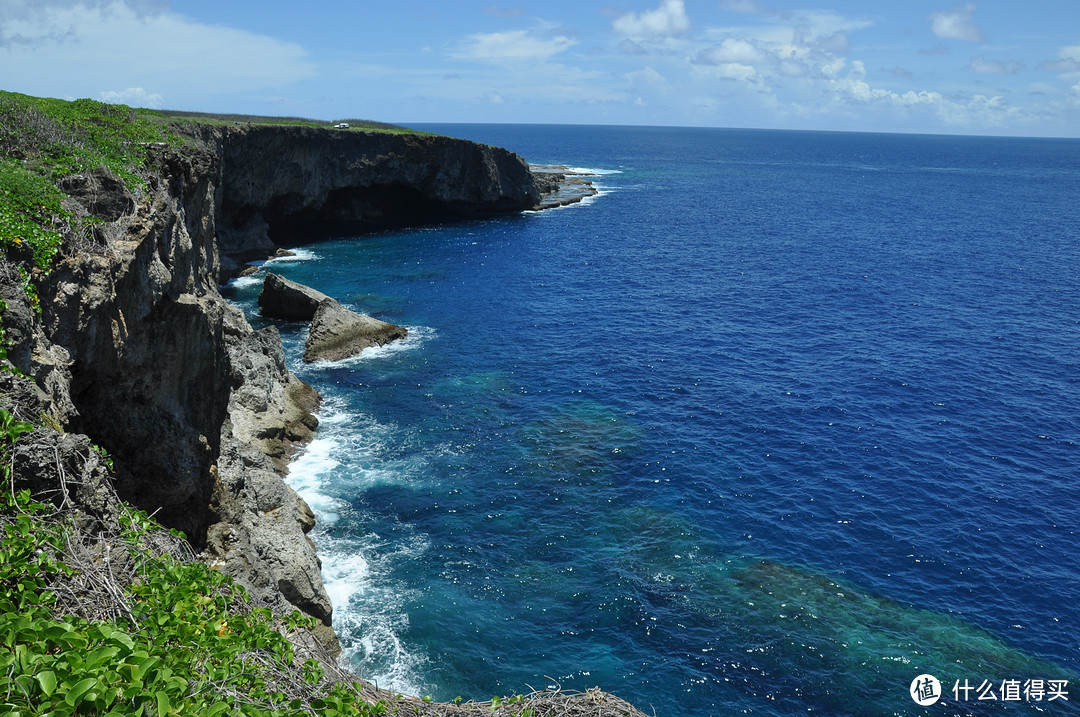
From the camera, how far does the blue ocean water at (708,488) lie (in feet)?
78.5

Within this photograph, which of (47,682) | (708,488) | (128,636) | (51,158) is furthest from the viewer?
(708,488)

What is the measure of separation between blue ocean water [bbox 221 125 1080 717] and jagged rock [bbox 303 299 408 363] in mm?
1528

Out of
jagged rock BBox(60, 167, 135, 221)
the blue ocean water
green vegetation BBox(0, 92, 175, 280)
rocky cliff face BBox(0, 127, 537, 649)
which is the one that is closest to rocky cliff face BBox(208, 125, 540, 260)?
the blue ocean water

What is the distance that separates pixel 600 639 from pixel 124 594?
18439mm

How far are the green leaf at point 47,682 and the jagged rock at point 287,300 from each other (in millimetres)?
49047

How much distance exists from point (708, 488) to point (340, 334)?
1133 inches

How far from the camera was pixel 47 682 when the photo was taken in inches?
263

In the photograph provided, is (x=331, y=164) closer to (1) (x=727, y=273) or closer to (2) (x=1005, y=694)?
(1) (x=727, y=273)

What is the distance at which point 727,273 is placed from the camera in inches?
2950

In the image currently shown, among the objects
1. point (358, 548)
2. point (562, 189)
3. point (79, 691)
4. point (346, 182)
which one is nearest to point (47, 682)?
point (79, 691)

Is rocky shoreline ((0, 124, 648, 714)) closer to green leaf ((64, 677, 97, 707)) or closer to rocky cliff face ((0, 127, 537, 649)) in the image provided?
rocky cliff face ((0, 127, 537, 649))

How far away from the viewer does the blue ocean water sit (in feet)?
78.5

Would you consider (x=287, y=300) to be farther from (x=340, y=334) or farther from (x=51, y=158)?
(x=51, y=158)

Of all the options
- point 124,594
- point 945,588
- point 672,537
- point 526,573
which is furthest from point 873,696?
point 124,594
